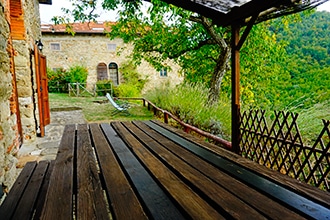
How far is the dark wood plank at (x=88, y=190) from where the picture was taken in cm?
84

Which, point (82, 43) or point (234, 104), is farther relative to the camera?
point (82, 43)

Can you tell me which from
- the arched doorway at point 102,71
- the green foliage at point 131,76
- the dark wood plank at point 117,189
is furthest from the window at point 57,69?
the dark wood plank at point 117,189

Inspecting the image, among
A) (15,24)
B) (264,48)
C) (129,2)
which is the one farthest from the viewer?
(264,48)

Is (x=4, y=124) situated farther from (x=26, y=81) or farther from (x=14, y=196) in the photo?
(x=26, y=81)

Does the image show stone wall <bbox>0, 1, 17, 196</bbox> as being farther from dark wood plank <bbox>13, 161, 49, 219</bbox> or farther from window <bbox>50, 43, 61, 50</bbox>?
window <bbox>50, 43, 61, 50</bbox>

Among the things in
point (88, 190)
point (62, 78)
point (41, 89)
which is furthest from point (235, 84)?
point (62, 78)

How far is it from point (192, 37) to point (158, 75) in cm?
1109

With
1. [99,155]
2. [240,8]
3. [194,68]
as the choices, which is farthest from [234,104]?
[194,68]

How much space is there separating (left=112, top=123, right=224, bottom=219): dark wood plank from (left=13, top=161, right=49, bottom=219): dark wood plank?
0.62 metres

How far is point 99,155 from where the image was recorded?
1.57 m

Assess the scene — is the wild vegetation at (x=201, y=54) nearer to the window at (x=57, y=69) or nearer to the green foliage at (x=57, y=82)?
the green foliage at (x=57, y=82)

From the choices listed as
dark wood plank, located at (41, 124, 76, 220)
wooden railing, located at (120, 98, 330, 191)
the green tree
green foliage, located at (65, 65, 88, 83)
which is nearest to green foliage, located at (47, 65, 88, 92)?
green foliage, located at (65, 65, 88, 83)

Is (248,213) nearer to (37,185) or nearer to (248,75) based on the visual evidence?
(37,185)

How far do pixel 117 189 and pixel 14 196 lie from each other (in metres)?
0.67
